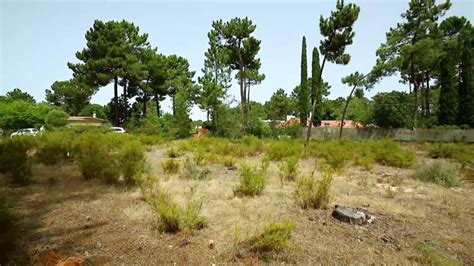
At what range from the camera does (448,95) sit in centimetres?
3591

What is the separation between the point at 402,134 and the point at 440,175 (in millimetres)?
27095

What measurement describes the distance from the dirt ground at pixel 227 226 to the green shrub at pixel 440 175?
1.42 meters

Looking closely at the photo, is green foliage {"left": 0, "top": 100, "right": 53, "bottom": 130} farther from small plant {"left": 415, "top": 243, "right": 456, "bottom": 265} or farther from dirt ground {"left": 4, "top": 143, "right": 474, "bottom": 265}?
small plant {"left": 415, "top": 243, "right": 456, "bottom": 265}

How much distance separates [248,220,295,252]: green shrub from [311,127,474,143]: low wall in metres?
32.8

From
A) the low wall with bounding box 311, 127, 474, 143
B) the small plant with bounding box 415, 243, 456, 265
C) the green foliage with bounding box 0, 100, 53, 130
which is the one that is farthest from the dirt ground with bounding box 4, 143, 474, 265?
the green foliage with bounding box 0, 100, 53, 130

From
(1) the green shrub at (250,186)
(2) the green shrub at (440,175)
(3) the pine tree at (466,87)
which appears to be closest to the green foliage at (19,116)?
(1) the green shrub at (250,186)

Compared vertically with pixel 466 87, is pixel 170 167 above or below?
below

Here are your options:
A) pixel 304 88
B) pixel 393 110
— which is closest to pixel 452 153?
pixel 393 110

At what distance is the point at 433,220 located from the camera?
224 inches

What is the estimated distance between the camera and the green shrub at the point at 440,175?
9398 mm

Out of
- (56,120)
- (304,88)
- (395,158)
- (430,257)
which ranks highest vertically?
(304,88)

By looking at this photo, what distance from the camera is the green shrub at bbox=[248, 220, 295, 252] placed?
405 centimetres

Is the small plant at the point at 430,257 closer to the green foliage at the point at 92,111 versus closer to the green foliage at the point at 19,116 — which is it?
Answer: the green foliage at the point at 19,116

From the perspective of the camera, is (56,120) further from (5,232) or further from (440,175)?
(440,175)
